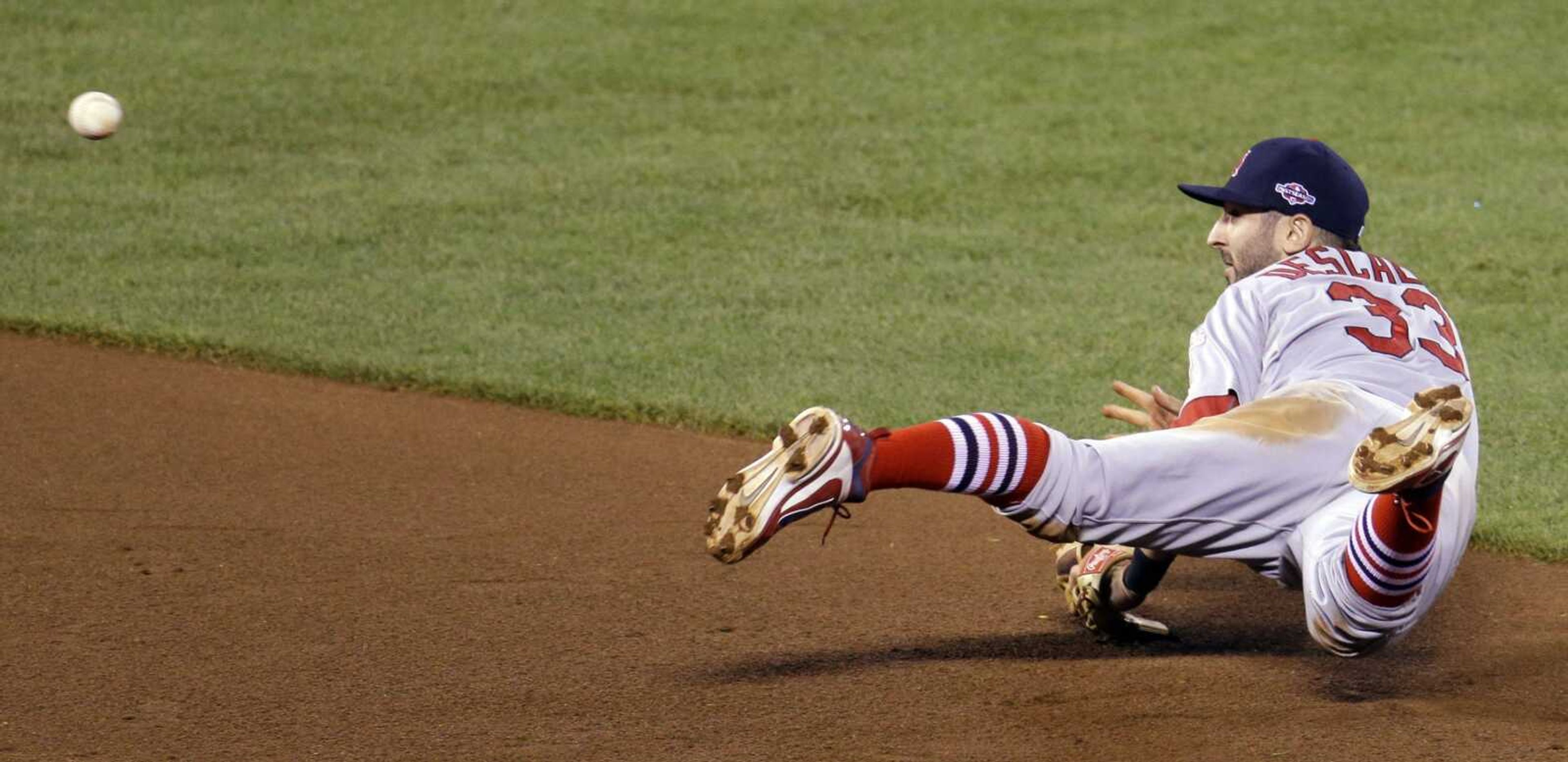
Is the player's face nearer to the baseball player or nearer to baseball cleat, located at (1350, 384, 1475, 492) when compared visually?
the baseball player

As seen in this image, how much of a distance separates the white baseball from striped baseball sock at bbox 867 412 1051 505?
20.0 ft

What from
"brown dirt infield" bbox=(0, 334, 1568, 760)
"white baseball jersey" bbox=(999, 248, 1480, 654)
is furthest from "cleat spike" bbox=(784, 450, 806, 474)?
"brown dirt infield" bbox=(0, 334, 1568, 760)

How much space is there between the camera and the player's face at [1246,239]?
3.86m

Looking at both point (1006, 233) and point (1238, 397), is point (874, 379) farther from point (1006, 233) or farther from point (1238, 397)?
point (1238, 397)

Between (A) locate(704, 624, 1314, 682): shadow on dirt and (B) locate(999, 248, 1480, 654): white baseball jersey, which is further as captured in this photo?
(A) locate(704, 624, 1314, 682): shadow on dirt

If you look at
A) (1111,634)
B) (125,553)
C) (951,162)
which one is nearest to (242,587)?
(125,553)

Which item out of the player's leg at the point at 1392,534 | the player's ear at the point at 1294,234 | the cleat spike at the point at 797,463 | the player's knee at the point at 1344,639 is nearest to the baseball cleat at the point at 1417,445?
the player's leg at the point at 1392,534

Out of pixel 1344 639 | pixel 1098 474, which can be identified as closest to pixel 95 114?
pixel 1098 474

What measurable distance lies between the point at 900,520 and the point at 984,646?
100 cm

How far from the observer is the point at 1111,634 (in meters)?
4.14

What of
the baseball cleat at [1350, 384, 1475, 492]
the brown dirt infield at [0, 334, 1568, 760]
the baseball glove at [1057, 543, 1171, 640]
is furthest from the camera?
the baseball glove at [1057, 543, 1171, 640]

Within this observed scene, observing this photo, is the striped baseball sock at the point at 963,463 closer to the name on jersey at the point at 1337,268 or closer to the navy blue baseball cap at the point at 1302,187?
the name on jersey at the point at 1337,268

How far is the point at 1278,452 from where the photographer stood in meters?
3.40

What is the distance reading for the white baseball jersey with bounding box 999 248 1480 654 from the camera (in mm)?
3359
